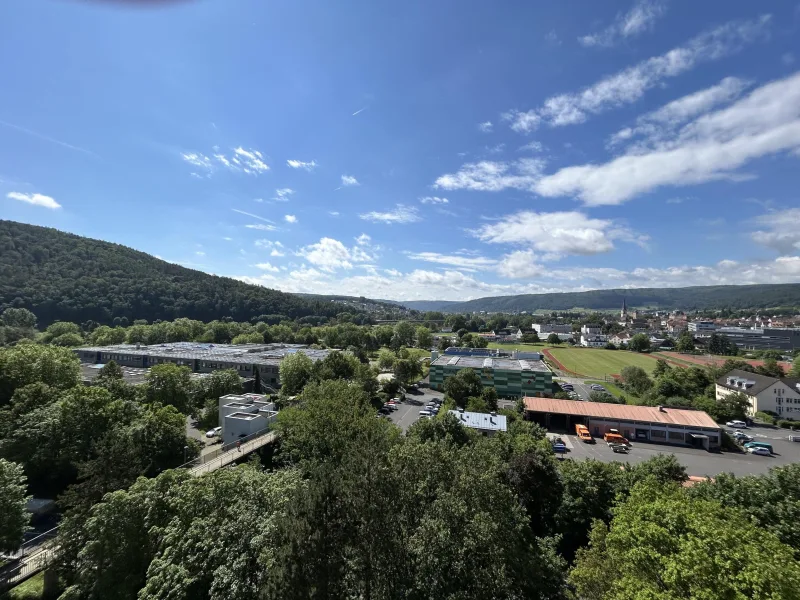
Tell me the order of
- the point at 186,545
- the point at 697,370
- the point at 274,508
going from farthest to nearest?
the point at 697,370 < the point at 274,508 < the point at 186,545

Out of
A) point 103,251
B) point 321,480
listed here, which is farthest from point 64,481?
point 103,251

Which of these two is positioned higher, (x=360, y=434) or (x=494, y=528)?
(x=494, y=528)

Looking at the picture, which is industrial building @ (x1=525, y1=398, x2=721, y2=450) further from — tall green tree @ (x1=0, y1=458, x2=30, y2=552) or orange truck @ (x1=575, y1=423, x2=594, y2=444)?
tall green tree @ (x1=0, y1=458, x2=30, y2=552)

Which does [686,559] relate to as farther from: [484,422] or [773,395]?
[773,395]

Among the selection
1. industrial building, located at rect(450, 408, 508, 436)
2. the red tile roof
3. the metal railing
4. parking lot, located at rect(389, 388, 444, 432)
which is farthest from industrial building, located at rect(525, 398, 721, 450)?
the metal railing

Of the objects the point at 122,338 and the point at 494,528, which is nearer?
the point at 494,528

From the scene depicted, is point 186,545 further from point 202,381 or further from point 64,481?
point 202,381

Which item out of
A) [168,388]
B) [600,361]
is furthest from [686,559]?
[600,361]
